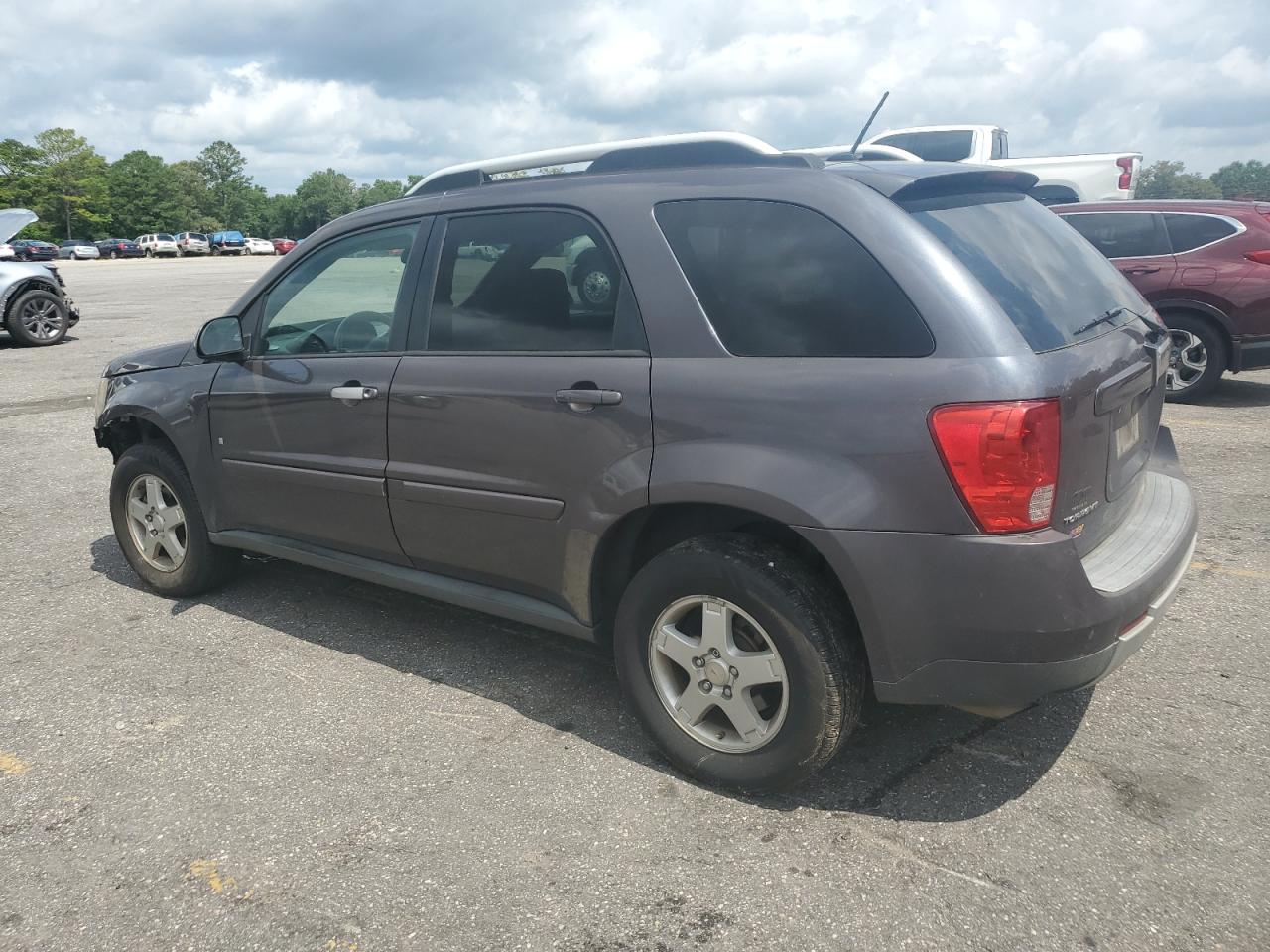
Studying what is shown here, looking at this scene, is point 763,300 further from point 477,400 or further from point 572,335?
point 477,400

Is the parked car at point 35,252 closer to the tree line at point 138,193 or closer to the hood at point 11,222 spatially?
the tree line at point 138,193

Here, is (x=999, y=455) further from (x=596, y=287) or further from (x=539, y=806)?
(x=539, y=806)

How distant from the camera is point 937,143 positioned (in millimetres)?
15883

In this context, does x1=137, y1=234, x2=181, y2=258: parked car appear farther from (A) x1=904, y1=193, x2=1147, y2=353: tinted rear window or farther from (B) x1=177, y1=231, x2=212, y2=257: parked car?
(A) x1=904, y1=193, x2=1147, y2=353: tinted rear window

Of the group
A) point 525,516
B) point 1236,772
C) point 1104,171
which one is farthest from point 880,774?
point 1104,171

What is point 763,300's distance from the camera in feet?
9.22

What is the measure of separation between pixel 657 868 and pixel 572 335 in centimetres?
158

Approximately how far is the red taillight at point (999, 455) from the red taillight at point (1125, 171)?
537 inches

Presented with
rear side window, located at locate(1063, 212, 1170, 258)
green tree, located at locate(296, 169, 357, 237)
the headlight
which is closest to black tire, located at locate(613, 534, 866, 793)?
the headlight

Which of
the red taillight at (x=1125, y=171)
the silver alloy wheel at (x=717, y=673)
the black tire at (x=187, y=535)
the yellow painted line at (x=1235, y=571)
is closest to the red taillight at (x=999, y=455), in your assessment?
the silver alloy wheel at (x=717, y=673)

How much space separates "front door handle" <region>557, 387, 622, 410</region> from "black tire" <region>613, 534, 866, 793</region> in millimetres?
473

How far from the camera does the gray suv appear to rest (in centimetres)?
251

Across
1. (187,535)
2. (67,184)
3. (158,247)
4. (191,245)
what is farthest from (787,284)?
(67,184)

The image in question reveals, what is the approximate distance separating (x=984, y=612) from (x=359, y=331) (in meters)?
2.46
